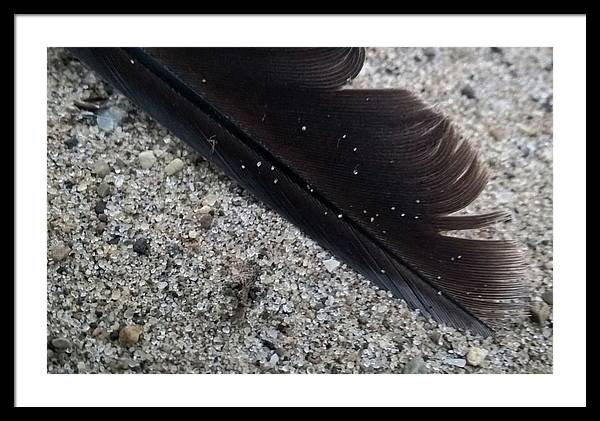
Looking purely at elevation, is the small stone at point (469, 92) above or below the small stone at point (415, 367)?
above

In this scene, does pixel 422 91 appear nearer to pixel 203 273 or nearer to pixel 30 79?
pixel 203 273

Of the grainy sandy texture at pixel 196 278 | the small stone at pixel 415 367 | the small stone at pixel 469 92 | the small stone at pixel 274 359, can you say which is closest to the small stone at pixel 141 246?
the grainy sandy texture at pixel 196 278

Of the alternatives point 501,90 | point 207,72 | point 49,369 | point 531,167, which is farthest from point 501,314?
point 49,369

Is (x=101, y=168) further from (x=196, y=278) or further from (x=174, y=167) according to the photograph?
(x=196, y=278)

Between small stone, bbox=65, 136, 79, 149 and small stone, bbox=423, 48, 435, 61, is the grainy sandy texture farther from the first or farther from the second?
small stone, bbox=423, 48, 435, 61

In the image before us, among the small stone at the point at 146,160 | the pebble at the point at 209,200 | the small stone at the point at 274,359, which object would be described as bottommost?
the small stone at the point at 274,359

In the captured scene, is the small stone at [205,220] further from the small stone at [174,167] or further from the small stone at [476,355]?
the small stone at [476,355]

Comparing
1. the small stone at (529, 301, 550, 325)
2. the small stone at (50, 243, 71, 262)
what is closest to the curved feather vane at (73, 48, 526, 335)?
the small stone at (529, 301, 550, 325)
